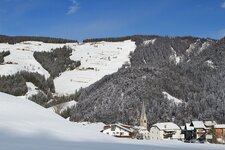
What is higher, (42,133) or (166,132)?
(166,132)

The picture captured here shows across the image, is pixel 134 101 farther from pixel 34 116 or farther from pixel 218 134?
pixel 34 116

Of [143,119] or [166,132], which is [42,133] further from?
[143,119]

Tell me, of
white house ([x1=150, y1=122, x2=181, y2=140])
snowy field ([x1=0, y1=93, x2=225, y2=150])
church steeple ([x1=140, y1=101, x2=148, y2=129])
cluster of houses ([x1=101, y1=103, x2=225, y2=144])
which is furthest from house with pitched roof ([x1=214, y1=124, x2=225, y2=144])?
snowy field ([x1=0, y1=93, x2=225, y2=150])

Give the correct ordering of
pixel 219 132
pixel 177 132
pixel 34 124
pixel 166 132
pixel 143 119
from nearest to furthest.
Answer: pixel 34 124 → pixel 219 132 → pixel 166 132 → pixel 177 132 → pixel 143 119

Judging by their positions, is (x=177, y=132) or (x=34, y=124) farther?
(x=177, y=132)

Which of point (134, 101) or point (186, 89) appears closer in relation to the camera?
point (134, 101)

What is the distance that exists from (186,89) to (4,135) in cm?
18551

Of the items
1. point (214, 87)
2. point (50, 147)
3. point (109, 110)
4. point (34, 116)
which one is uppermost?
point (214, 87)

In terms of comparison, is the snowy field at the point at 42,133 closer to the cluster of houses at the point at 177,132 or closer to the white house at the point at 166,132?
the cluster of houses at the point at 177,132

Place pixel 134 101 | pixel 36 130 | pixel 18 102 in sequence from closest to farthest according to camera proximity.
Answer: pixel 36 130, pixel 18 102, pixel 134 101

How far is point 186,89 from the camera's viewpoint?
196m

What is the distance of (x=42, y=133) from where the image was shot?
581 inches

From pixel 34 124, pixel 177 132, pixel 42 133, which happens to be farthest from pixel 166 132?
pixel 42 133

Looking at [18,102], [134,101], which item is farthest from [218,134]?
[18,102]
